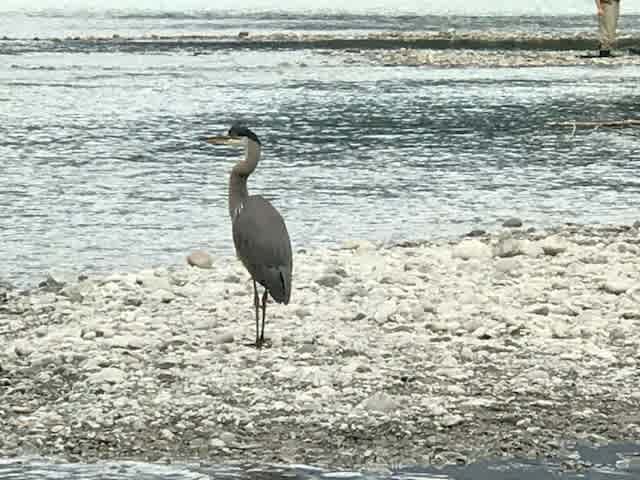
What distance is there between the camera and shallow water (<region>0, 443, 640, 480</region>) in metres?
Answer: 9.09

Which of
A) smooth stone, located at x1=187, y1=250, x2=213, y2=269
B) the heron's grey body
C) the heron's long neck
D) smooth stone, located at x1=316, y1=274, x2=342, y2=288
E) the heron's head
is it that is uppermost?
the heron's head

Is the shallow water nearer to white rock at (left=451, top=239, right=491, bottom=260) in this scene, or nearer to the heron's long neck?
the heron's long neck

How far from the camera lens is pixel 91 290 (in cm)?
1445

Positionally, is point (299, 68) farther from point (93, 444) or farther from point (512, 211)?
point (93, 444)

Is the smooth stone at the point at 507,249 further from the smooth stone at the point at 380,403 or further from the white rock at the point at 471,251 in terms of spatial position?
the smooth stone at the point at 380,403

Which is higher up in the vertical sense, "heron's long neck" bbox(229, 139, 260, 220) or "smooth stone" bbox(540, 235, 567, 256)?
"heron's long neck" bbox(229, 139, 260, 220)

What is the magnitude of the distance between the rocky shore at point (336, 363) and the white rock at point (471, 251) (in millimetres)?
173

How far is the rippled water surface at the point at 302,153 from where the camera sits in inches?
Answer: 785

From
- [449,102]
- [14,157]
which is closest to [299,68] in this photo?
[449,102]

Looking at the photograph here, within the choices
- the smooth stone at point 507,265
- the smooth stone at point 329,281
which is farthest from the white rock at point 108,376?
the smooth stone at point 507,265

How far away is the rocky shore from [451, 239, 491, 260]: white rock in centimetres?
17

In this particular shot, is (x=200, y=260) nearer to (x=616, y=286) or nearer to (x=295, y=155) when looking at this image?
(x=616, y=286)

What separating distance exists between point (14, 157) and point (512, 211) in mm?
11360

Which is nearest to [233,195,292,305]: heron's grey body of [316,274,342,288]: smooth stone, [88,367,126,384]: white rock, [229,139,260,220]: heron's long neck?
[229,139,260,220]: heron's long neck
